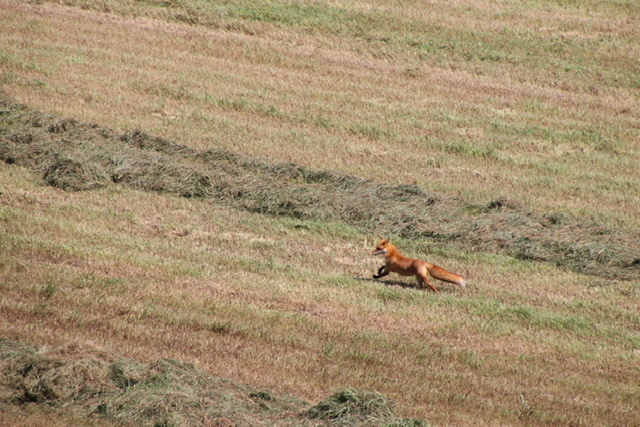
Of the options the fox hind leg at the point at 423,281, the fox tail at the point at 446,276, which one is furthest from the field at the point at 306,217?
the fox tail at the point at 446,276

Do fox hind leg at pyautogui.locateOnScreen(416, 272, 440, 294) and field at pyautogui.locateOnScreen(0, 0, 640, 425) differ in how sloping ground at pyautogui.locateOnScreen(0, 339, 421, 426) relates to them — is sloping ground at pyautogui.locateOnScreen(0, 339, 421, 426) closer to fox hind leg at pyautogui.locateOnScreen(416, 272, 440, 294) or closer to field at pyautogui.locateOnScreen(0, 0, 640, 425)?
field at pyautogui.locateOnScreen(0, 0, 640, 425)

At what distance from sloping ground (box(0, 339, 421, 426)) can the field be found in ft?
0.10

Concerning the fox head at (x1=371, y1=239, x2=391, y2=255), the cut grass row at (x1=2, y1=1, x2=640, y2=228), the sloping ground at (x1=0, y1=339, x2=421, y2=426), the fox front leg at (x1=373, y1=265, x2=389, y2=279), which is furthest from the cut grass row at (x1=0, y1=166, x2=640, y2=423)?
the cut grass row at (x1=2, y1=1, x2=640, y2=228)

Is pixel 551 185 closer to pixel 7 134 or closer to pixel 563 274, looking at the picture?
pixel 563 274

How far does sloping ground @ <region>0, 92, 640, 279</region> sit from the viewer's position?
50.5 feet

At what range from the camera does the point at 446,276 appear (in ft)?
41.9

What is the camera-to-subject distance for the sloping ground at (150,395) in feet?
25.6

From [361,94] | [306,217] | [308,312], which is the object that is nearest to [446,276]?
[308,312]

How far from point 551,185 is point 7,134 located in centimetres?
1258

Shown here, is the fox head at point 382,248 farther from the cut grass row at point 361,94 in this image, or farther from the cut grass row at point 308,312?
the cut grass row at point 361,94

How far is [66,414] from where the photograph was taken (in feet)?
25.4

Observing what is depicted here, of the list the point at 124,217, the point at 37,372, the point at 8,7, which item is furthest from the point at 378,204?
the point at 8,7

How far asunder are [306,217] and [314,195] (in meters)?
0.79

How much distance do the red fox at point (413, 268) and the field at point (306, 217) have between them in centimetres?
27
